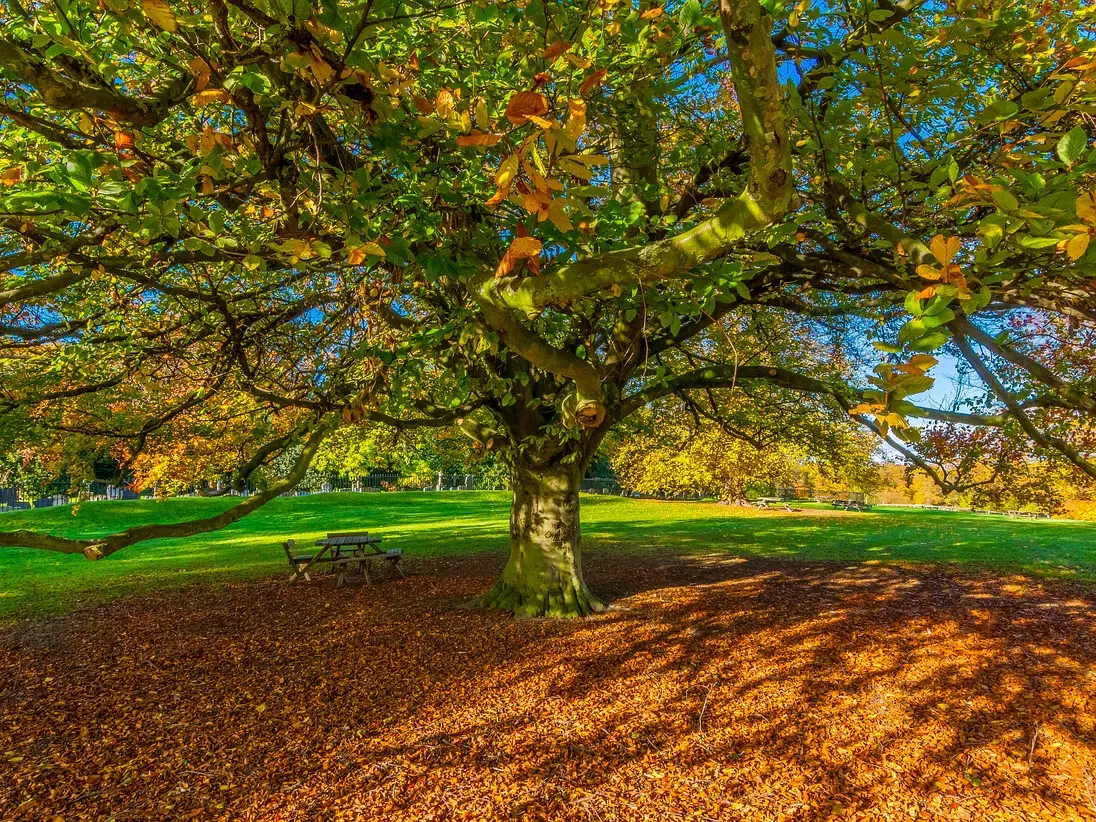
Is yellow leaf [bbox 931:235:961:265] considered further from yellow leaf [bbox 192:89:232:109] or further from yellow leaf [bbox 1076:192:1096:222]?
yellow leaf [bbox 192:89:232:109]

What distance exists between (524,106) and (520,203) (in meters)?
0.38

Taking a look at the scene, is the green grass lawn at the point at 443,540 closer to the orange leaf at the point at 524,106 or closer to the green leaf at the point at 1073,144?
the orange leaf at the point at 524,106

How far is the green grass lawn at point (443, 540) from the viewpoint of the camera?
1162 centimetres

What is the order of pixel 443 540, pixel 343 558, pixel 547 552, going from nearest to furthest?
pixel 547 552 < pixel 343 558 < pixel 443 540

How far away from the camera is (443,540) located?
17.0 metres

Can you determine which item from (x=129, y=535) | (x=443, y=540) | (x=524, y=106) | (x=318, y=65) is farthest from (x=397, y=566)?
(x=524, y=106)

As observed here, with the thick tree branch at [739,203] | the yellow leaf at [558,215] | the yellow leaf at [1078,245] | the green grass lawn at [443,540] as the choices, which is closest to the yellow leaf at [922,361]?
the yellow leaf at [1078,245]

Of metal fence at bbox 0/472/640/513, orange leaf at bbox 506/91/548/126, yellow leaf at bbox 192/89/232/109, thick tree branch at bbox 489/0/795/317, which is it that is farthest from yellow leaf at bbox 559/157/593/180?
metal fence at bbox 0/472/640/513

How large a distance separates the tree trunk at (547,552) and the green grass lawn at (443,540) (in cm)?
652

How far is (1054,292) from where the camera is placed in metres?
4.62

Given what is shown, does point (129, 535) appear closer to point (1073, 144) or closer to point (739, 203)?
point (739, 203)

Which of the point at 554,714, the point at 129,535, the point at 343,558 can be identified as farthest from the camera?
the point at 343,558

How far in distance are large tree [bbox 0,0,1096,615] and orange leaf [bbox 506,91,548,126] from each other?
0.04ft

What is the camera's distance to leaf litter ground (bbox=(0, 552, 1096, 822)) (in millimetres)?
3586
